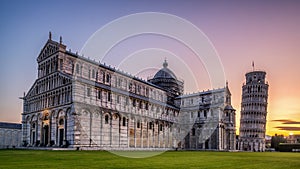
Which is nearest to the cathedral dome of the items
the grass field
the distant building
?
the distant building

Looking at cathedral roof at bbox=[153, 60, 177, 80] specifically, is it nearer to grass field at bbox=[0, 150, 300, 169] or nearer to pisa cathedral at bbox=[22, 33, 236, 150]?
pisa cathedral at bbox=[22, 33, 236, 150]

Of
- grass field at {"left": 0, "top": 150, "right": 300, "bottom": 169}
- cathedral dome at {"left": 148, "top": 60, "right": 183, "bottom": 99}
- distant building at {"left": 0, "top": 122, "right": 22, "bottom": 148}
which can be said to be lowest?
distant building at {"left": 0, "top": 122, "right": 22, "bottom": 148}

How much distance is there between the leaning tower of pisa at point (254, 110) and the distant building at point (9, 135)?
7064cm

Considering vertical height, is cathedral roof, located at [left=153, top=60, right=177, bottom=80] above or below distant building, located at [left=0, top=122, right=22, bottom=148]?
above

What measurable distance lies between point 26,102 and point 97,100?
1899 cm

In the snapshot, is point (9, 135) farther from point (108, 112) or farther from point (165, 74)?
point (165, 74)

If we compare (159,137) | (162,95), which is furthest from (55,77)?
(162,95)

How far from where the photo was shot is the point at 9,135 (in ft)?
263

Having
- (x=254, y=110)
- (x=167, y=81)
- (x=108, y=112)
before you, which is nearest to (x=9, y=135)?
(x=108, y=112)

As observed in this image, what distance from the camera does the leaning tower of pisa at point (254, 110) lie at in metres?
101

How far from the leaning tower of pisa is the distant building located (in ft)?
232

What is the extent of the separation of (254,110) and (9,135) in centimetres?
7772

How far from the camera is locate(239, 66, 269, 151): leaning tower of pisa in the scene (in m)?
101

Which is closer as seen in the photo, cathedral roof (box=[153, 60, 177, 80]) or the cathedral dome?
the cathedral dome
